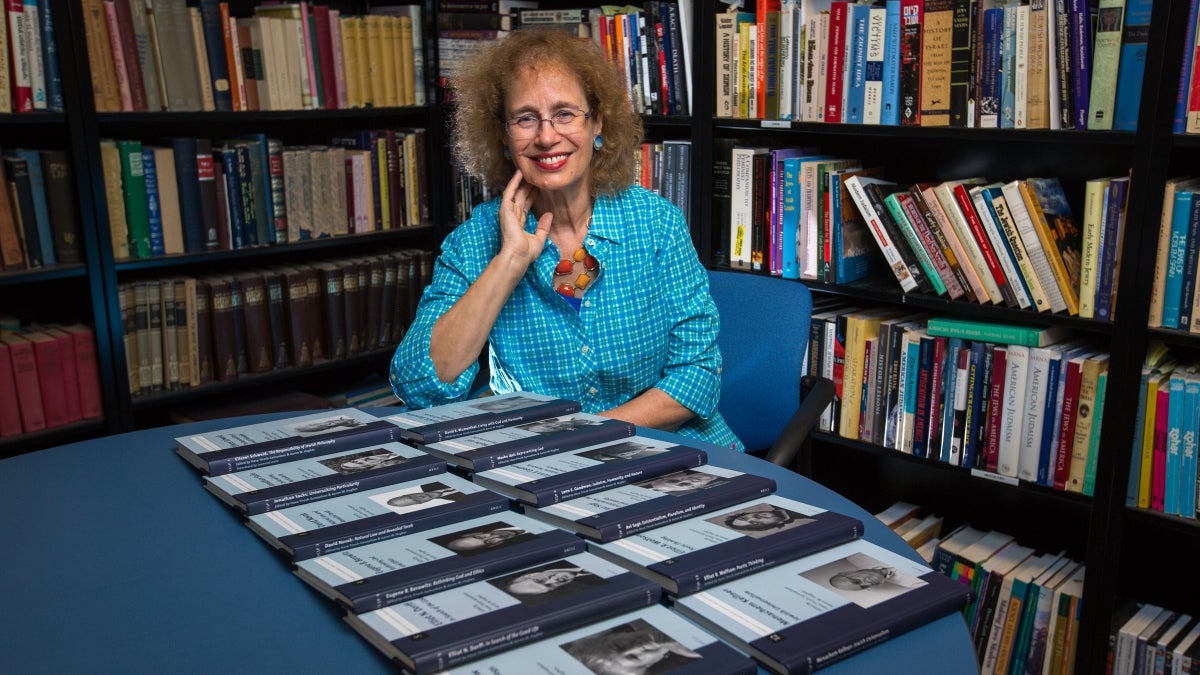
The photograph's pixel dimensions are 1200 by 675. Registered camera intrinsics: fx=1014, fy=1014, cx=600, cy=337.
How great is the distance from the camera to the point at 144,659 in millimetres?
871

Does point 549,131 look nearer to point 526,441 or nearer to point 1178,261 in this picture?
point 526,441

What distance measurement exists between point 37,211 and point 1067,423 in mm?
2396

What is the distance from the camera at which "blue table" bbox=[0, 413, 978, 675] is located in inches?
34.1

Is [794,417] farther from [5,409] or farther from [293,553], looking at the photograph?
[5,409]

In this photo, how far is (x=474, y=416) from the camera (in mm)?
1455

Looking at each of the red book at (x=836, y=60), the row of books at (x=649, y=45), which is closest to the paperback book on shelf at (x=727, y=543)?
the red book at (x=836, y=60)

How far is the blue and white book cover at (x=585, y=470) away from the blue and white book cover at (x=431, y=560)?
67mm

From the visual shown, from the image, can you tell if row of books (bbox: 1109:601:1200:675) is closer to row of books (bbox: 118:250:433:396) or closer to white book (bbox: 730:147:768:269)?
white book (bbox: 730:147:768:269)

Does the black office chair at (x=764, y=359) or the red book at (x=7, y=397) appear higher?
the black office chair at (x=764, y=359)

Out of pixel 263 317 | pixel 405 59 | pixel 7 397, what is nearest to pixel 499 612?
pixel 7 397

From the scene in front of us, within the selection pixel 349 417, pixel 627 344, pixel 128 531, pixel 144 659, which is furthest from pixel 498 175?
pixel 144 659

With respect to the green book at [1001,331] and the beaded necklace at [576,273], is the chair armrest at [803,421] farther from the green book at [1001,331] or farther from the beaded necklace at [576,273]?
the green book at [1001,331]

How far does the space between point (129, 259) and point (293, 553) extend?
1.88 metres

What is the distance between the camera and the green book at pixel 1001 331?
2.20m
